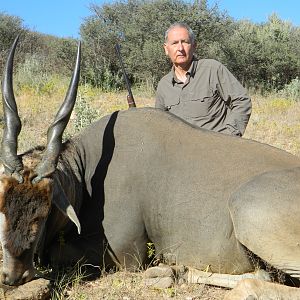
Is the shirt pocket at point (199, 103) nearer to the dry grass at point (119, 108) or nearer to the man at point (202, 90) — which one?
the man at point (202, 90)

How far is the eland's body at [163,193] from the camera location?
13.4 ft

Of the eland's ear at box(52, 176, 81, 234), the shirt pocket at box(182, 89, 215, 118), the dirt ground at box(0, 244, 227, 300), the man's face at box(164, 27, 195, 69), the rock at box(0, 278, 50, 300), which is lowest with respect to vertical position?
the dirt ground at box(0, 244, 227, 300)

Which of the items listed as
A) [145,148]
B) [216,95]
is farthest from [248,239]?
[216,95]

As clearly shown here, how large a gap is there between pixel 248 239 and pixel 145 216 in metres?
0.94

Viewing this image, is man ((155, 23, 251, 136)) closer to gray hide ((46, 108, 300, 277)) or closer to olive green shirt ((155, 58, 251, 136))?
olive green shirt ((155, 58, 251, 136))

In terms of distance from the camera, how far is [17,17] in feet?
85.8

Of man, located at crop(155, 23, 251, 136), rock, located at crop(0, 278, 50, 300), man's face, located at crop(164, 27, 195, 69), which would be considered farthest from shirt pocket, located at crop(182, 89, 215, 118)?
rock, located at crop(0, 278, 50, 300)

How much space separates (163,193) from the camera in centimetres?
448

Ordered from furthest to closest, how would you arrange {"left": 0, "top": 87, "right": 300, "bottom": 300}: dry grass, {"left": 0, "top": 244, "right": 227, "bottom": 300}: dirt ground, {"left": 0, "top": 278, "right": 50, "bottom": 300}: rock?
{"left": 0, "top": 87, "right": 300, "bottom": 300}: dry grass, {"left": 0, "top": 244, "right": 227, "bottom": 300}: dirt ground, {"left": 0, "top": 278, "right": 50, "bottom": 300}: rock

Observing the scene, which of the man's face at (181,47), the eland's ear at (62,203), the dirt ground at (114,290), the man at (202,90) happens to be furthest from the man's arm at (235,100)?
the eland's ear at (62,203)

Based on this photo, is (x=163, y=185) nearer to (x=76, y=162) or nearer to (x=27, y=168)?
(x=76, y=162)

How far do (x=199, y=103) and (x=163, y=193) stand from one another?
2.05m

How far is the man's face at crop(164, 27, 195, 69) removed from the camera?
20.5 feet

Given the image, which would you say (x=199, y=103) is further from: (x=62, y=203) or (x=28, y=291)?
(x=28, y=291)
